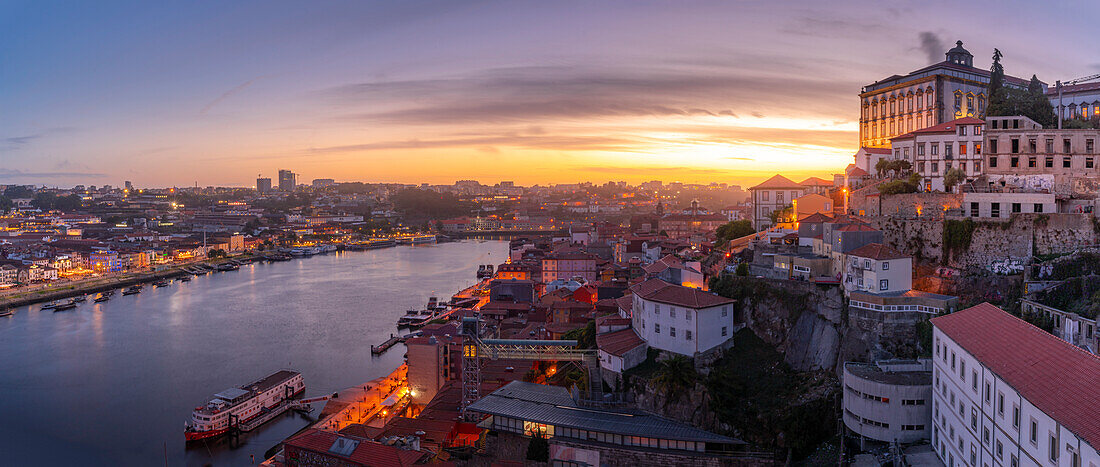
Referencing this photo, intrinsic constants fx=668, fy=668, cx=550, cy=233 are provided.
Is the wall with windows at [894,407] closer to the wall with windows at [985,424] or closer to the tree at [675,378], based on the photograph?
the wall with windows at [985,424]

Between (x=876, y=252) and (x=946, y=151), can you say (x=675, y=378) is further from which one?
(x=946, y=151)

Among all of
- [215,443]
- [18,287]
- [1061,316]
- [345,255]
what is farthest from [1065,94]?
[345,255]

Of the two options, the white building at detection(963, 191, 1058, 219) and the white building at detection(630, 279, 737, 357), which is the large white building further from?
the white building at detection(963, 191, 1058, 219)

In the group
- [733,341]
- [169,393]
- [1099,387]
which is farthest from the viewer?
[169,393]

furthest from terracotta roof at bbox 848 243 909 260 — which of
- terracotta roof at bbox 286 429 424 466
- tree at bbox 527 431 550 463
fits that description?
terracotta roof at bbox 286 429 424 466

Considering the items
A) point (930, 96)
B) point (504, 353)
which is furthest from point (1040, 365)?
point (930, 96)

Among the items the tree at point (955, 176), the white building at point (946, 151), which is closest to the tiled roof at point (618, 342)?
the tree at point (955, 176)

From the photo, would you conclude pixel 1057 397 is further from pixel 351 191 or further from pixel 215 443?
pixel 351 191
